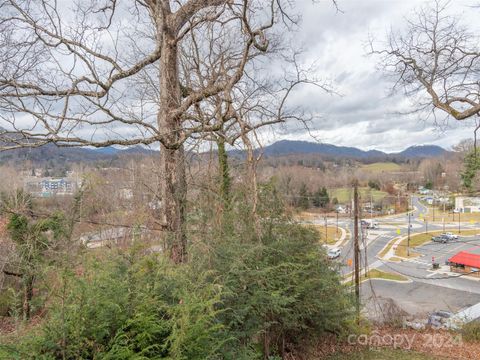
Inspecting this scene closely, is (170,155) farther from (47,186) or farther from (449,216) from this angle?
(449,216)

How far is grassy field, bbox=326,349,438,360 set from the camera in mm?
5758

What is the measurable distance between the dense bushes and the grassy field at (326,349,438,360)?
44.8 inches

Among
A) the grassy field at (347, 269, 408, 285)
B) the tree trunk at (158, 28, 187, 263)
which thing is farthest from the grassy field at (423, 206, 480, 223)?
the tree trunk at (158, 28, 187, 263)

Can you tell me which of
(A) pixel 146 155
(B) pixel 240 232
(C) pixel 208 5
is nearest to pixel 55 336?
(B) pixel 240 232

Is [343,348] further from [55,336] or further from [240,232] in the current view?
[55,336]

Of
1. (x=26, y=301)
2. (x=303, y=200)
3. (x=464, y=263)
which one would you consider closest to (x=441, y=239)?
(x=464, y=263)

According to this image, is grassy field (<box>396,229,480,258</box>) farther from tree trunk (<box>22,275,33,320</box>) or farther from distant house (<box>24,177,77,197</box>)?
tree trunk (<box>22,275,33,320</box>)

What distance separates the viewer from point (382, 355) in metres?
6.03

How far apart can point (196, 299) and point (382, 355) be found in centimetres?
542

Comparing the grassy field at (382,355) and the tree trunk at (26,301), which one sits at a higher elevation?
the tree trunk at (26,301)

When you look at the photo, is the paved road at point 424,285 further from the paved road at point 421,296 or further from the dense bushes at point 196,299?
the dense bushes at point 196,299

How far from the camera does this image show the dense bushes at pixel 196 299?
6.19 ft

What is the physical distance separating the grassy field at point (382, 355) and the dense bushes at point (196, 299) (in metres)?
1.14

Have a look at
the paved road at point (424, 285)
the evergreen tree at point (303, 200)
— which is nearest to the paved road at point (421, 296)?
the paved road at point (424, 285)
